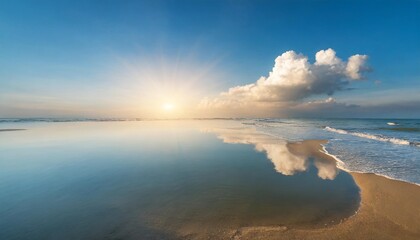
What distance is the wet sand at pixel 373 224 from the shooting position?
217 inches

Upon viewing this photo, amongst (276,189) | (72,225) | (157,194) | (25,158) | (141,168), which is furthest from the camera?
(25,158)

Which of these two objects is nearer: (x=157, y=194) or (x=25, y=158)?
(x=157, y=194)

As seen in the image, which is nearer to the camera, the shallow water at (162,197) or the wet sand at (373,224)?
the wet sand at (373,224)

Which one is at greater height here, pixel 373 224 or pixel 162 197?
pixel 162 197

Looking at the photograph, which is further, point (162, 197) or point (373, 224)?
point (162, 197)

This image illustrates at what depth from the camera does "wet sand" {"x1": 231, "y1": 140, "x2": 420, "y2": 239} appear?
5516mm

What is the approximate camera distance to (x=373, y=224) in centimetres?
616

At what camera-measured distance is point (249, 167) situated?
39.7 ft

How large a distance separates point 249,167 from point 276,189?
3.57 m

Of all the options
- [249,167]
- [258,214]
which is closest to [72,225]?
[258,214]

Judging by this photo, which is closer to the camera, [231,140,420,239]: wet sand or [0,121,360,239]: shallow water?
[231,140,420,239]: wet sand

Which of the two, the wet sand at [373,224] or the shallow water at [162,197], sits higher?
the shallow water at [162,197]

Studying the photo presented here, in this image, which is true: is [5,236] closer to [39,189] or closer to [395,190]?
[39,189]

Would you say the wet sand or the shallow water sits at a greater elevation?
the shallow water
